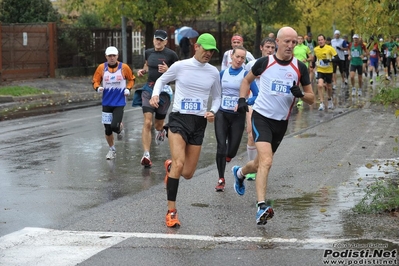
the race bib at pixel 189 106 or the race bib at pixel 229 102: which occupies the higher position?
the race bib at pixel 189 106

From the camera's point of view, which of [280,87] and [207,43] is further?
[280,87]

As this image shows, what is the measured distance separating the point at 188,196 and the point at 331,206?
1781 mm

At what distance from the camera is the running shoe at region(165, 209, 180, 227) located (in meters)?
8.25

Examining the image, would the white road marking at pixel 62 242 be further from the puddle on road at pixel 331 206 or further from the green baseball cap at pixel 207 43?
the green baseball cap at pixel 207 43

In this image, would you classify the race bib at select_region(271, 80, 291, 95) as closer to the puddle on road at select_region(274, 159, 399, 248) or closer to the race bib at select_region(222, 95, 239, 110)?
the puddle on road at select_region(274, 159, 399, 248)

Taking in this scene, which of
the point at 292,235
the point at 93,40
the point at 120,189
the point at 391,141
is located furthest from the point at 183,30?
the point at 292,235

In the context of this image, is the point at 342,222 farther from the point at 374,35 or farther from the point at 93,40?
the point at 93,40

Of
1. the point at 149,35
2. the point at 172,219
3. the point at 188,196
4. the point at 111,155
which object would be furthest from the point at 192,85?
the point at 149,35

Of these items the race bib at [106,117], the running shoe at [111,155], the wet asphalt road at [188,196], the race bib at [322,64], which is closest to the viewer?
the wet asphalt road at [188,196]

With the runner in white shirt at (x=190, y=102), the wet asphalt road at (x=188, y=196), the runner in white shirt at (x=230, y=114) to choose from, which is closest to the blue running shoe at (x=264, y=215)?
the wet asphalt road at (x=188, y=196)

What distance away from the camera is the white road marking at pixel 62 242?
6988 mm

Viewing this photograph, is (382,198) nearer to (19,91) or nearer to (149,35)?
(19,91)

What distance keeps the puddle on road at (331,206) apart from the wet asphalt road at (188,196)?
11 mm

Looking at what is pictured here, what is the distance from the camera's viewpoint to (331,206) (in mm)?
9211
